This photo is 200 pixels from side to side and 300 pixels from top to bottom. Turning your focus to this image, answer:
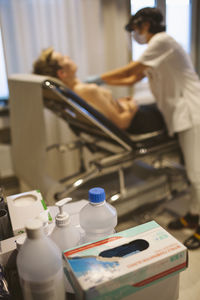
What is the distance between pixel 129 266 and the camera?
2.16 ft

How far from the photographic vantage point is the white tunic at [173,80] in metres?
1.70

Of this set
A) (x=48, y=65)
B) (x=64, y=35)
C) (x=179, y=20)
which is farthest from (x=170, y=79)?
(x=179, y=20)

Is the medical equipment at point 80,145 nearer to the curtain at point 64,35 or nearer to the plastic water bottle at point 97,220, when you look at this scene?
the curtain at point 64,35

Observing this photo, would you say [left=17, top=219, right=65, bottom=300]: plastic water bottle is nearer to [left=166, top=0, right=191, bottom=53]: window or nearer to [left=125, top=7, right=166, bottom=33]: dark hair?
[left=125, top=7, right=166, bottom=33]: dark hair

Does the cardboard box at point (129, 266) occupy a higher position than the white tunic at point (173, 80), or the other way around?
→ the white tunic at point (173, 80)

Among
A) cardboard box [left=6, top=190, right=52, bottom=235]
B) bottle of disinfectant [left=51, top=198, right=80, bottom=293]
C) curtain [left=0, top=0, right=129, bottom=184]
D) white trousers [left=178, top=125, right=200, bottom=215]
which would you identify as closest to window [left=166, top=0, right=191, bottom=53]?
curtain [left=0, top=0, right=129, bottom=184]

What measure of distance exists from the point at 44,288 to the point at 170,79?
1426mm

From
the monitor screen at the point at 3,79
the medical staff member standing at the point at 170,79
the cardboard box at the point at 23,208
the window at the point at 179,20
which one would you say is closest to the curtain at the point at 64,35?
the monitor screen at the point at 3,79

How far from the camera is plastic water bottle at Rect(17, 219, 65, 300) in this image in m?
0.63

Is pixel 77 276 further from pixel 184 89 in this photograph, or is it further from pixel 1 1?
pixel 1 1

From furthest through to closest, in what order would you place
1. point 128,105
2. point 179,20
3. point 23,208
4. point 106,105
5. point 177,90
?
1. point 179,20
2. point 128,105
3. point 106,105
4. point 177,90
5. point 23,208

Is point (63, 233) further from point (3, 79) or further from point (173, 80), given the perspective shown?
point (3, 79)

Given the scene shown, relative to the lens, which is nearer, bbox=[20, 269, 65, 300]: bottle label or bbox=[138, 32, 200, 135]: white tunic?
bbox=[20, 269, 65, 300]: bottle label

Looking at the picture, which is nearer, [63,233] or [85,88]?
[63,233]
